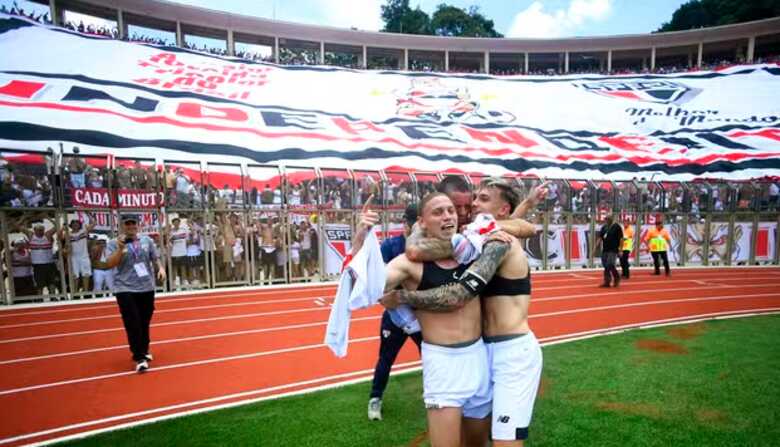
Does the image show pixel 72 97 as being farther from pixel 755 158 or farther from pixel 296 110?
pixel 755 158

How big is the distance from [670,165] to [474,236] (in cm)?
2537

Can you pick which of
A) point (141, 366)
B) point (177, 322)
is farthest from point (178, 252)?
point (141, 366)

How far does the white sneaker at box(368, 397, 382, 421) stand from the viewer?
181 inches

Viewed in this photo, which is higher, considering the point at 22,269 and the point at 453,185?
the point at 453,185

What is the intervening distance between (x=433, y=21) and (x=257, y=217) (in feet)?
222

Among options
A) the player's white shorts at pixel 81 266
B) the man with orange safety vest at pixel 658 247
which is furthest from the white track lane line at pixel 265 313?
the player's white shorts at pixel 81 266

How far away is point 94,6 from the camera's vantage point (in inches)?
1431

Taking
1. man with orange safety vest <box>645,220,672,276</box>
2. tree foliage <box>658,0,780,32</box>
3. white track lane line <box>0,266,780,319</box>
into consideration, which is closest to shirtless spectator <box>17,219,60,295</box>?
white track lane line <box>0,266,780,319</box>

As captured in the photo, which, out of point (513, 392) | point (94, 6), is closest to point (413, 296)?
point (513, 392)

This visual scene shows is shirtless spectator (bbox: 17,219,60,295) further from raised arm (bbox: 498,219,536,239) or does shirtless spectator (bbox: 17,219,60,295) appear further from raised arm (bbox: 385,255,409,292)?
raised arm (bbox: 498,219,536,239)

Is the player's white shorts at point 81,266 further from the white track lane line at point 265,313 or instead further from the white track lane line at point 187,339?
the white track lane line at point 187,339

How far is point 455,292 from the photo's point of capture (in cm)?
268

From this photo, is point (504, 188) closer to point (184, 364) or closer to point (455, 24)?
point (184, 364)

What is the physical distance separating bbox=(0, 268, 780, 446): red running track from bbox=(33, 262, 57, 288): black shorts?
0.87 meters
